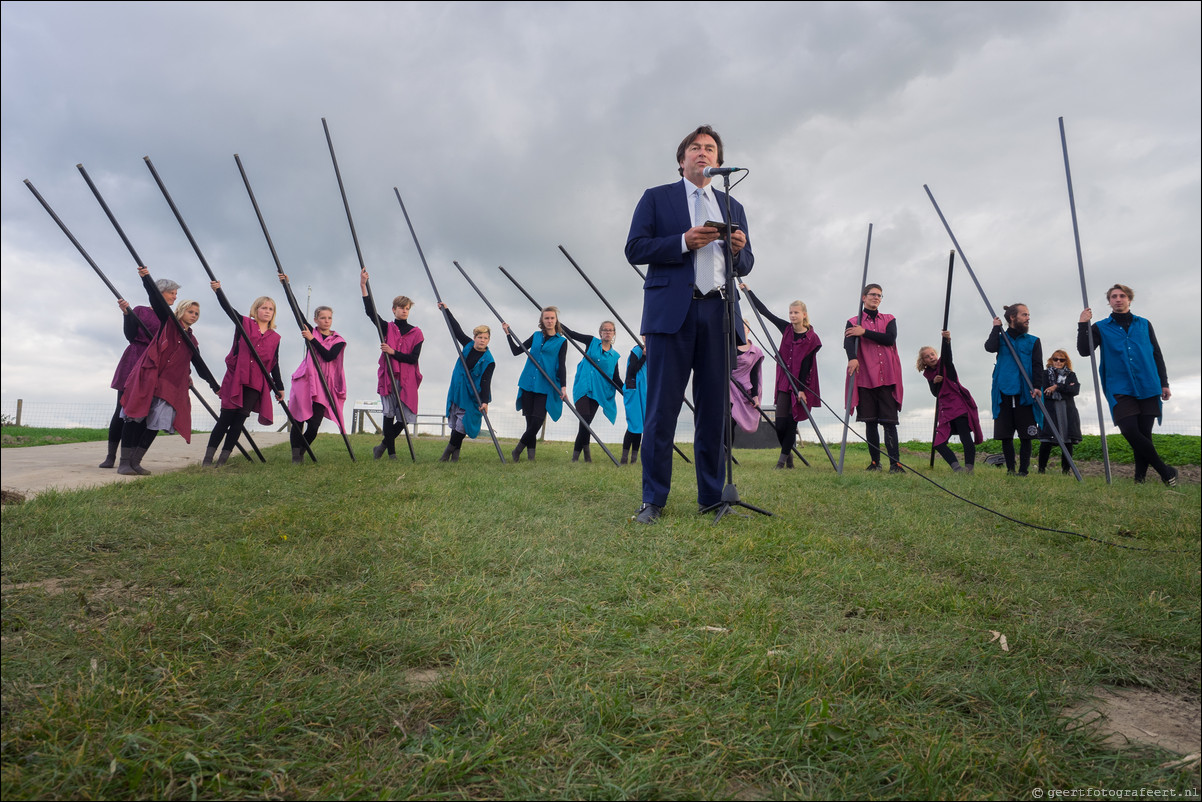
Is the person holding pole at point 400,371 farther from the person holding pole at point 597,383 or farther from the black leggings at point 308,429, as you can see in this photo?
the person holding pole at point 597,383

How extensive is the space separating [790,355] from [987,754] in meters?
8.12

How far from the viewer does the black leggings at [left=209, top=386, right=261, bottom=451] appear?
7.53m

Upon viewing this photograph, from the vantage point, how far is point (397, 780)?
1.36 metres

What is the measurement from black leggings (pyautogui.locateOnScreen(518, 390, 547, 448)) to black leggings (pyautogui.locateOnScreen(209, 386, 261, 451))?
11.6 ft

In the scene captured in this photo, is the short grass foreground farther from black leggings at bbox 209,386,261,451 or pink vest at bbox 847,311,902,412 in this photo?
pink vest at bbox 847,311,902,412

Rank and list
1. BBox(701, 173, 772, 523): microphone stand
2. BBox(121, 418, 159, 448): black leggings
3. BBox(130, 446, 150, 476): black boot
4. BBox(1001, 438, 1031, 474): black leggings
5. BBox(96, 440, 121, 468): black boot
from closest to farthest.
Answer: BBox(701, 173, 772, 523): microphone stand < BBox(130, 446, 150, 476): black boot < BBox(121, 418, 159, 448): black leggings < BBox(96, 440, 121, 468): black boot < BBox(1001, 438, 1031, 474): black leggings

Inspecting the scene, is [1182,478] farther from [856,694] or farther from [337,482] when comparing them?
[337,482]

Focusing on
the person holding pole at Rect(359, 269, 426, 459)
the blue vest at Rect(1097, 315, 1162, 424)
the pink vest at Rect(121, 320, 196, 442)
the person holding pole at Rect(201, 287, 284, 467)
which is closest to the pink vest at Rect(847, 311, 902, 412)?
the blue vest at Rect(1097, 315, 1162, 424)

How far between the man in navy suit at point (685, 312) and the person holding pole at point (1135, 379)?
566 centimetres

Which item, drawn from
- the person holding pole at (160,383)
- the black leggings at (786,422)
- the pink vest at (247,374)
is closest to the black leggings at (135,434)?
the person holding pole at (160,383)

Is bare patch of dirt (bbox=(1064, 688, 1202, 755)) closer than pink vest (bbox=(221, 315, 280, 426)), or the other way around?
bare patch of dirt (bbox=(1064, 688, 1202, 755))

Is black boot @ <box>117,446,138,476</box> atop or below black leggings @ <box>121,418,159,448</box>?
below

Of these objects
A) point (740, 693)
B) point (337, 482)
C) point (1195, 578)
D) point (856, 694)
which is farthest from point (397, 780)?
point (337, 482)

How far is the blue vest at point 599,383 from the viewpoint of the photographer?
9.88 m
